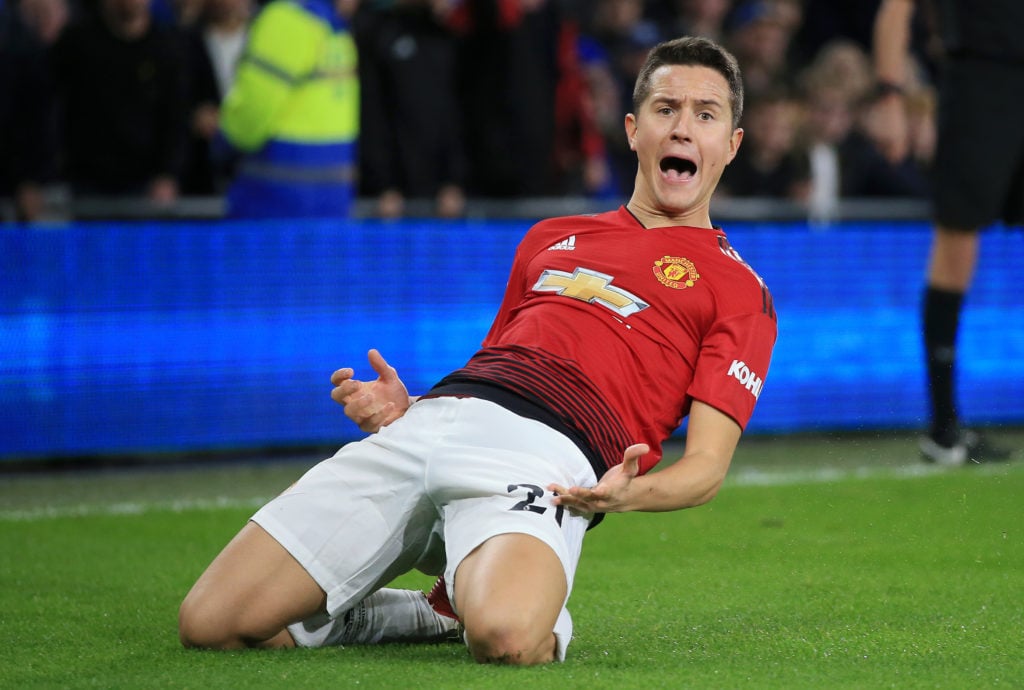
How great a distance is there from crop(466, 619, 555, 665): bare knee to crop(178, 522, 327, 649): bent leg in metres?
0.44

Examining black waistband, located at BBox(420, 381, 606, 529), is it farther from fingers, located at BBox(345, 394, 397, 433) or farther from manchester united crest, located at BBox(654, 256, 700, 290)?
manchester united crest, located at BBox(654, 256, 700, 290)

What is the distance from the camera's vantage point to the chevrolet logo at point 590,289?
12.2 feet

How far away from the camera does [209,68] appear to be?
28.6 feet

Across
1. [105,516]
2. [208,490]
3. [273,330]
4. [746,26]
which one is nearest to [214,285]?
[273,330]

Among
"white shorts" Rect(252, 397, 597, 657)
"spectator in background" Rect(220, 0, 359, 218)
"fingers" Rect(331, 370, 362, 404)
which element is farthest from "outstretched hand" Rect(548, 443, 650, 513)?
"spectator in background" Rect(220, 0, 359, 218)

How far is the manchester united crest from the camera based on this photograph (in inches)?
146

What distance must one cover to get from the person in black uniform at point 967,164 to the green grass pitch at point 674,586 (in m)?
0.22

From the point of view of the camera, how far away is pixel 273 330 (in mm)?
6812

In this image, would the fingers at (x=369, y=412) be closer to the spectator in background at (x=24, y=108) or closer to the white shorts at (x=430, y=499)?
the white shorts at (x=430, y=499)

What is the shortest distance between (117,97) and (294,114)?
62.5 inches

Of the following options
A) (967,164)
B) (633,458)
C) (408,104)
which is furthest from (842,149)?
(633,458)

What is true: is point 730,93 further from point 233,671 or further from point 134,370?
point 134,370

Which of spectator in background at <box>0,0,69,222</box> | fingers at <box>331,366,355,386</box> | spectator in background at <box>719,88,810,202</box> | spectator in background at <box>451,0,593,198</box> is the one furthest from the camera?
spectator in background at <box>719,88,810,202</box>

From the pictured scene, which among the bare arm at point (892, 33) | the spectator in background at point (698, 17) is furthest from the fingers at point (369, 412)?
the spectator in background at point (698, 17)
